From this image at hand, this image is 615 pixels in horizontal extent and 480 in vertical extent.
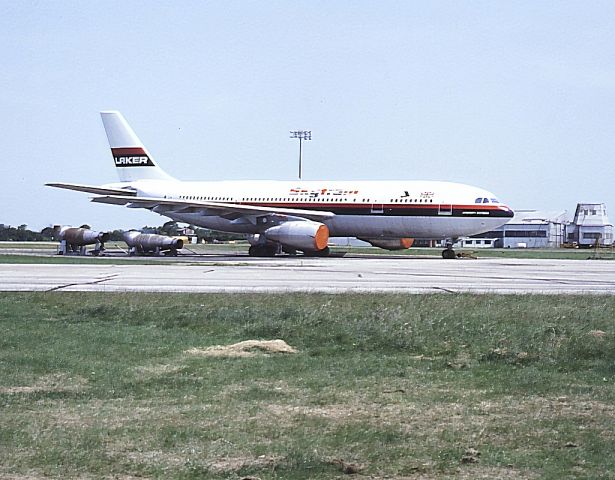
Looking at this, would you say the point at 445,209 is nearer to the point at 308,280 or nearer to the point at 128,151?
the point at 308,280

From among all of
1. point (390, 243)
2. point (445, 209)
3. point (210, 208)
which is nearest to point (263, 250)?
point (210, 208)

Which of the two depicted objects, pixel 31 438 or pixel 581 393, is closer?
pixel 31 438

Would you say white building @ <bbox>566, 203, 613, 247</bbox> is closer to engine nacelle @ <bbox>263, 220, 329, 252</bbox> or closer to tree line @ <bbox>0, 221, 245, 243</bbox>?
tree line @ <bbox>0, 221, 245, 243</bbox>

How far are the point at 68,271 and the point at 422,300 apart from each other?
47.3 feet

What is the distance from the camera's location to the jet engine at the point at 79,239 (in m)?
48.8

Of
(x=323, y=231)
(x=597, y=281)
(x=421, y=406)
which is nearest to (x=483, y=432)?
(x=421, y=406)

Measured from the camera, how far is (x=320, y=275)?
26.4 m

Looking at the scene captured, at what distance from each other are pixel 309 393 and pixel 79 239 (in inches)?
1673

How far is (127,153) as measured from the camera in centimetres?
5256

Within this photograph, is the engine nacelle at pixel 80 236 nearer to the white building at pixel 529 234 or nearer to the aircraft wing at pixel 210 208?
the aircraft wing at pixel 210 208

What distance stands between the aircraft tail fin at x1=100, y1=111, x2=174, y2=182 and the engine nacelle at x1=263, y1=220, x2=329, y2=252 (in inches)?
501

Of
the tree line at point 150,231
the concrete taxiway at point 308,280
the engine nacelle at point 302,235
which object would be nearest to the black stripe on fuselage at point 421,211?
the engine nacelle at point 302,235

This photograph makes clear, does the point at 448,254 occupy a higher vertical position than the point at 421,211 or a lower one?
lower

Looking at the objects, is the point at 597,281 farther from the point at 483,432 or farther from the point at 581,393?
the point at 483,432
